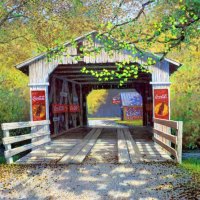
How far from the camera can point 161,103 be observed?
41.8 ft

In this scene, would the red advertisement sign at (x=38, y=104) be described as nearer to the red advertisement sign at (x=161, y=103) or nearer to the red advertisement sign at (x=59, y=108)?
the red advertisement sign at (x=59, y=108)

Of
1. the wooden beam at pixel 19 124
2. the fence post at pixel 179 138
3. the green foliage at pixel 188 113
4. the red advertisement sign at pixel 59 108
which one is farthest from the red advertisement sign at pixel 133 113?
the fence post at pixel 179 138

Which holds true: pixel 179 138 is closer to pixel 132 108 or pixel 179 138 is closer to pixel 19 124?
pixel 19 124

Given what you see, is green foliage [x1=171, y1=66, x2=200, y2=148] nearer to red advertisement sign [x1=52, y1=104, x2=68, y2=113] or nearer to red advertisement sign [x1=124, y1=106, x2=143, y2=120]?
red advertisement sign [x1=52, y1=104, x2=68, y2=113]

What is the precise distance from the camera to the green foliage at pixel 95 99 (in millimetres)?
51750

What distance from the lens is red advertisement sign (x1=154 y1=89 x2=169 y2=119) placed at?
1267 cm

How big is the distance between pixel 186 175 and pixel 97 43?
6.91 meters

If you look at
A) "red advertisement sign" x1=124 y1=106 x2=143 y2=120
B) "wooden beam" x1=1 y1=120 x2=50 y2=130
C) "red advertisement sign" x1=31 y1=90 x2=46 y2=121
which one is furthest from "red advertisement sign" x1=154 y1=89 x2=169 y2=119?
"red advertisement sign" x1=124 y1=106 x2=143 y2=120

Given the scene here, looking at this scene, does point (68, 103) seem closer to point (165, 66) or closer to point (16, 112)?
point (16, 112)

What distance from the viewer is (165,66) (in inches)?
501

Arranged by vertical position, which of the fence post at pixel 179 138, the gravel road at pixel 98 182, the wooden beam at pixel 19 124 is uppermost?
the wooden beam at pixel 19 124

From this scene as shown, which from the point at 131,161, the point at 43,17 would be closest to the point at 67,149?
the point at 131,161

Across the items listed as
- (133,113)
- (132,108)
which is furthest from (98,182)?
(133,113)

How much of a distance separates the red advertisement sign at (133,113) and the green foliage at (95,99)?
10.4 meters
